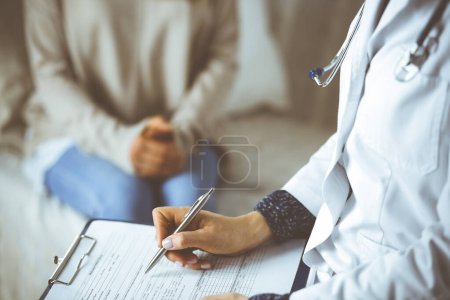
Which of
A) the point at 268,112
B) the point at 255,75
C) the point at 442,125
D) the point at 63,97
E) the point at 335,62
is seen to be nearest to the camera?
the point at 442,125

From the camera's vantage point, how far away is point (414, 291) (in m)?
0.48

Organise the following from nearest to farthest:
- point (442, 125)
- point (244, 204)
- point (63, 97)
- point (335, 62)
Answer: point (442, 125), point (335, 62), point (63, 97), point (244, 204)

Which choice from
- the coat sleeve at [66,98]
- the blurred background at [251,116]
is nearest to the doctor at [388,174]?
the coat sleeve at [66,98]

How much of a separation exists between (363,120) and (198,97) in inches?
30.1

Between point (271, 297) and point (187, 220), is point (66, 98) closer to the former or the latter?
point (187, 220)

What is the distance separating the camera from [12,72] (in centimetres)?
119

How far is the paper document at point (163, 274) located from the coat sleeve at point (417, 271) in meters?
0.13

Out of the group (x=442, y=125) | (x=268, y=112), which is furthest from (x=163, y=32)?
(x=442, y=125)

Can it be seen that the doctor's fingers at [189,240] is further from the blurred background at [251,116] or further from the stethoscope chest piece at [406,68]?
the blurred background at [251,116]

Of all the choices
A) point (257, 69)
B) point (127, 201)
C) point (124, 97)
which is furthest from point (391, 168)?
point (257, 69)

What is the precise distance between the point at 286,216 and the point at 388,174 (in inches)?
7.7

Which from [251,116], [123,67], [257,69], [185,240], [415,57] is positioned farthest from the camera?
[251,116]

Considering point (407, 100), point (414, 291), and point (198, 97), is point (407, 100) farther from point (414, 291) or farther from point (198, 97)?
point (198, 97)

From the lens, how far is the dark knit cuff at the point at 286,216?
2.19 feet
